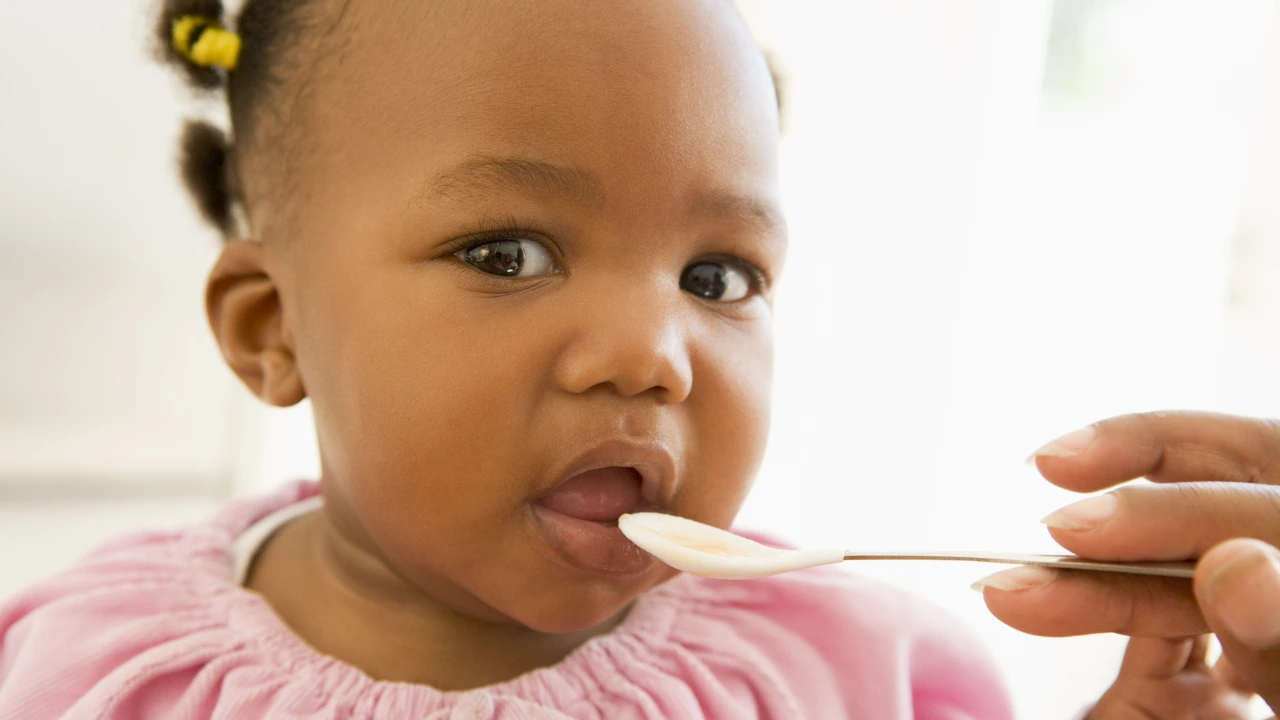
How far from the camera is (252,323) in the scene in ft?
2.68

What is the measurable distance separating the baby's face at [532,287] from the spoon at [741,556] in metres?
0.03

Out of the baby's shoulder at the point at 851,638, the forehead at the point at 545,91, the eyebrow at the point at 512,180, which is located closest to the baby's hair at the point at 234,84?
the forehead at the point at 545,91

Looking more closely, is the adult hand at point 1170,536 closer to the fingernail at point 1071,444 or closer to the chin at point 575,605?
the fingernail at point 1071,444

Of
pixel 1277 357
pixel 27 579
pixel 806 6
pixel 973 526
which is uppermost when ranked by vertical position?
pixel 806 6

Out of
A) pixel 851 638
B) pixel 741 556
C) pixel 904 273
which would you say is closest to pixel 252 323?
pixel 741 556

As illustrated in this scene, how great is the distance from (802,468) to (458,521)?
2.95 ft

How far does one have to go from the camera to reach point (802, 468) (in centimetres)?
147

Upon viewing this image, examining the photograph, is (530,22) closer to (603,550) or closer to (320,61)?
(320,61)

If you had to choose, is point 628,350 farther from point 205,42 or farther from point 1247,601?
point 205,42

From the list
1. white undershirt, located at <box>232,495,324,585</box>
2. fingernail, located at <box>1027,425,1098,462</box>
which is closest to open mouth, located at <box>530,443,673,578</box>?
fingernail, located at <box>1027,425,1098,462</box>

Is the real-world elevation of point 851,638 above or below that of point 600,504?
below

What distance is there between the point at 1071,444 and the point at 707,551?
242mm

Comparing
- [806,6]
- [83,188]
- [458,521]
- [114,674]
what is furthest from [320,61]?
[806,6]

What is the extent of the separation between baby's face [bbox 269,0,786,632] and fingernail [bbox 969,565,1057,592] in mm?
199
